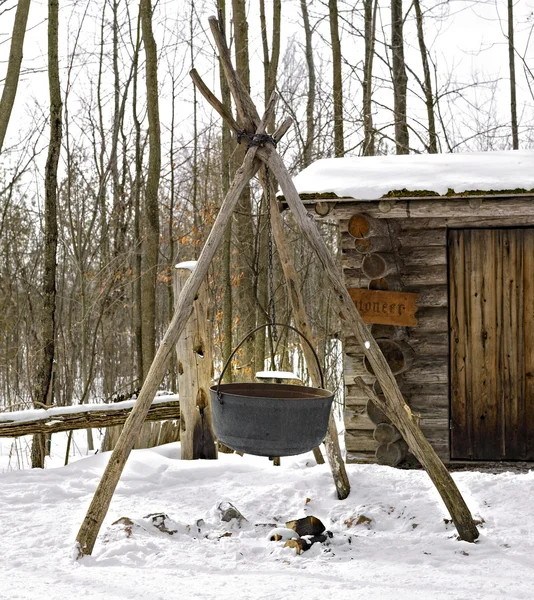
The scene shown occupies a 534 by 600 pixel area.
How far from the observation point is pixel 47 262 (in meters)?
7.84

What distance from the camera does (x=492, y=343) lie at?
633 centimetres

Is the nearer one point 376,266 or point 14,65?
point 376,266

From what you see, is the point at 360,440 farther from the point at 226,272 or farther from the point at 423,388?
the point at 226,272

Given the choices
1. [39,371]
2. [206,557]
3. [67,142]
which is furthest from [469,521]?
[67,142]

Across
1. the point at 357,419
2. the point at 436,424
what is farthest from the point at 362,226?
the point at 436,424

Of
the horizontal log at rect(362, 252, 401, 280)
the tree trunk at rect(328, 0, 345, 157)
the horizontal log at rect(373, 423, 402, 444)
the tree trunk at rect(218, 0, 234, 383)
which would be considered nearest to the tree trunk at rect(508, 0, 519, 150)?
the tree trunk at rect(328, 0, 345, 157)

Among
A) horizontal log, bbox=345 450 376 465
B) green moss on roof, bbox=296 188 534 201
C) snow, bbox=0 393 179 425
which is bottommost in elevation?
horizontal log, bbox=345 450 376 465

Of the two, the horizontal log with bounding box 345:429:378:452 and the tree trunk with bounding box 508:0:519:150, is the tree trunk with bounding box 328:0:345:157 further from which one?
the horizontal log with bounding box 345:429:378:452

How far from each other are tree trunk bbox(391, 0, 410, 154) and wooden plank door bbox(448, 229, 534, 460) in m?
5.42

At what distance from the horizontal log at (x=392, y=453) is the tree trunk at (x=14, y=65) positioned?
5.30 meters

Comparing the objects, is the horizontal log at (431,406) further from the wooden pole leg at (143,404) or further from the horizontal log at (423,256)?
the wooden pole leg at (143,404)

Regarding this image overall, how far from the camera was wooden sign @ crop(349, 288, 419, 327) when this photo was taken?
20.5ft

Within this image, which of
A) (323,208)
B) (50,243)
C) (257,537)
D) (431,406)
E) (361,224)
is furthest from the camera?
(50,243)

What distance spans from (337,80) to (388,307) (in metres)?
6.69
